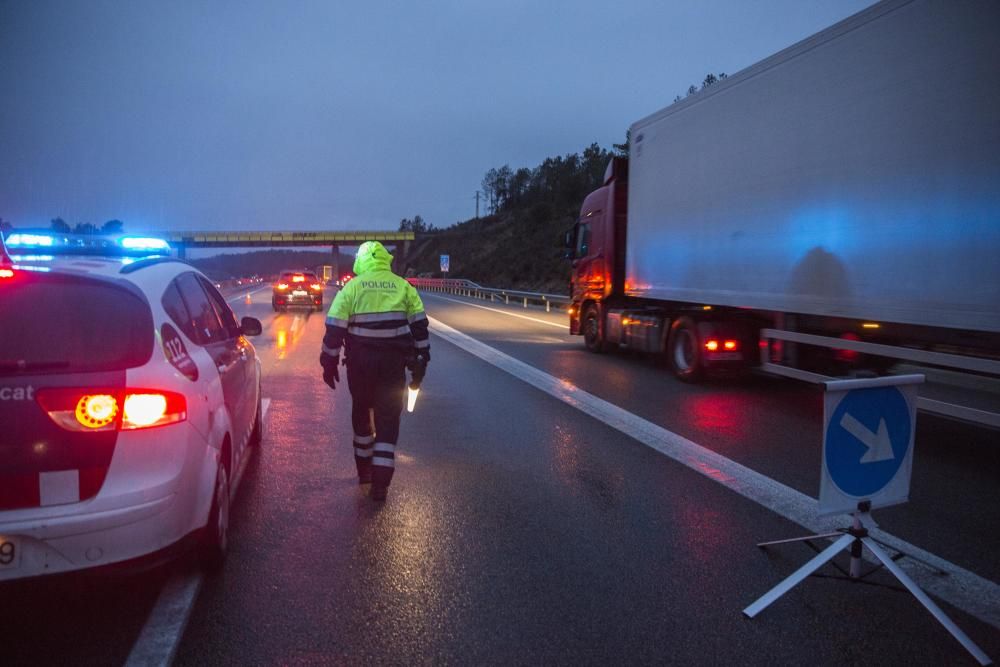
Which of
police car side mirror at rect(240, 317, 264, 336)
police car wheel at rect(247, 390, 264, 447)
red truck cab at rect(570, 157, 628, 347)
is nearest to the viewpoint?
police car side mirror at rect(240, 317, 264, 336)

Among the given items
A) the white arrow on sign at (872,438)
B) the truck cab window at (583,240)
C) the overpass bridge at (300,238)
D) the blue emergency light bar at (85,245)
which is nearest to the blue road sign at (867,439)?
the white arrow on sign at (872,438)

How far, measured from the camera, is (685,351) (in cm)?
1191

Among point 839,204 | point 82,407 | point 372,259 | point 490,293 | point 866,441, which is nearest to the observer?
point 82,407

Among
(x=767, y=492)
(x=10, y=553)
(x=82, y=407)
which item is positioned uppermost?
(x=82, y=407)

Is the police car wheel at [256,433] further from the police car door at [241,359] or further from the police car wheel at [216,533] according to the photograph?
the police car wheel at [216,533]

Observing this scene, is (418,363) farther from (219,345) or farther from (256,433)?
(256,433)

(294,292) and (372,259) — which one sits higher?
(372,259)

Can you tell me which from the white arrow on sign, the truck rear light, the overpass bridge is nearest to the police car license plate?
the truck rear light

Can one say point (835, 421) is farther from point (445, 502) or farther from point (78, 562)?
point (78, 562)

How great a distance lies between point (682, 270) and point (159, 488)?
9.34m

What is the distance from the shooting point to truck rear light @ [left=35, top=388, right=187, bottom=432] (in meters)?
3.32

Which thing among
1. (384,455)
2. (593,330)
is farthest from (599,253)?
(384,455)

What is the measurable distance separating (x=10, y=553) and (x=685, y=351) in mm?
9966

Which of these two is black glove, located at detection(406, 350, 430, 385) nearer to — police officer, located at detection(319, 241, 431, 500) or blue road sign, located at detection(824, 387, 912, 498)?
police officer, located at detection(319, 241, 431, 500)
